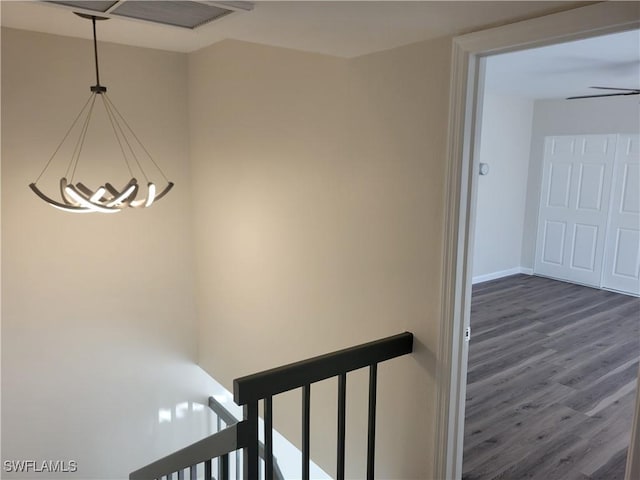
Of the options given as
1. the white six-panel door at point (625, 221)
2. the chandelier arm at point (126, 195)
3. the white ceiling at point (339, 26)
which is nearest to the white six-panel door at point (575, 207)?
the white six-panel door at point (625, 221)

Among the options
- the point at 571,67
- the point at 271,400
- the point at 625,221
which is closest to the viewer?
the point at 271,400

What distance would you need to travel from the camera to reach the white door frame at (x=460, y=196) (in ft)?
5.87

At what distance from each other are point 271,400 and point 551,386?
8.76ft

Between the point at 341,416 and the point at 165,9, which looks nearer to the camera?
the point at 165,9

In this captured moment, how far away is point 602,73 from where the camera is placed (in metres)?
4.66

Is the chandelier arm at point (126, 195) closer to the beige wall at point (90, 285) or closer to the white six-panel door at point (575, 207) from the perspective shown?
the beige wall at point (90, 285)

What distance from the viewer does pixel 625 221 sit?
6.22m

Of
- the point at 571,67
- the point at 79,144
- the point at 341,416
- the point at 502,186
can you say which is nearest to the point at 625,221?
the point at 502,186

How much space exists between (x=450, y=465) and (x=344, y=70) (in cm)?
203

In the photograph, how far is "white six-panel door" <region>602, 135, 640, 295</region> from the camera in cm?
611

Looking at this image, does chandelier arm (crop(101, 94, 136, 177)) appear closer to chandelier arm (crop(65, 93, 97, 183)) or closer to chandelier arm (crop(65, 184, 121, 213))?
chandelier arm (crop(65, 93, 97, 183))

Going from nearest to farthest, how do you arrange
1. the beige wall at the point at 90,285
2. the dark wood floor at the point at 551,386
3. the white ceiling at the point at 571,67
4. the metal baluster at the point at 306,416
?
the metal baluster at the point at 306,416 → the dark wood floor at the point at 551,386 → the white ceiling at the point at 571,67 → the beige wall at the point at 90,285

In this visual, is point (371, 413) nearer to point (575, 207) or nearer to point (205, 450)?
point (205, 450)

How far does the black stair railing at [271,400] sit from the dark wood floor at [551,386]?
105cm
